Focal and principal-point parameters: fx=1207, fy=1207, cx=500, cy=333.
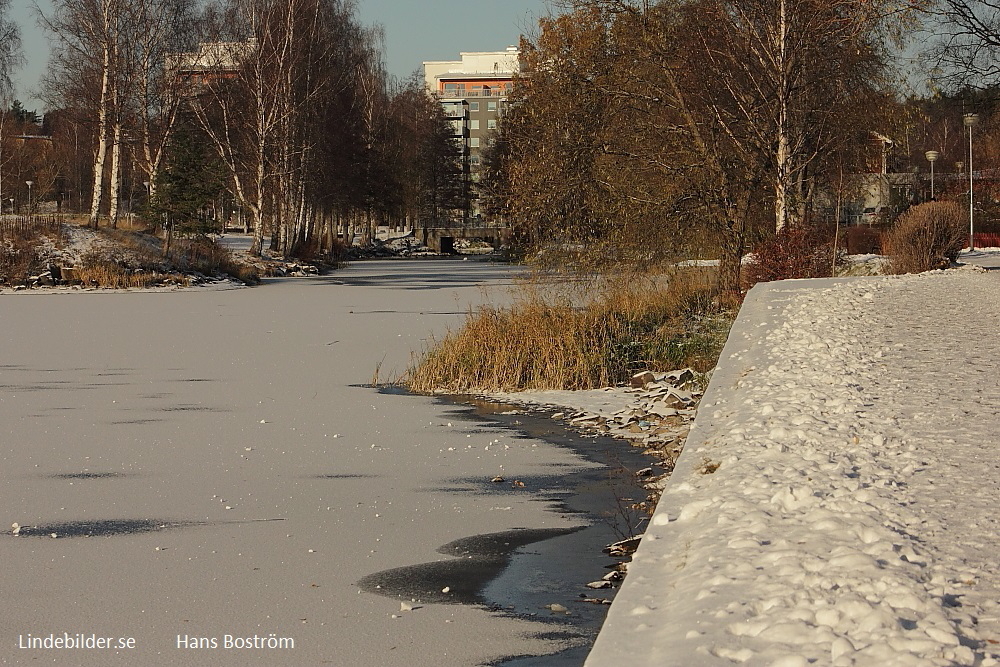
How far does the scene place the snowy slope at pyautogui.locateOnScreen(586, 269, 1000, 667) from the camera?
3.16m

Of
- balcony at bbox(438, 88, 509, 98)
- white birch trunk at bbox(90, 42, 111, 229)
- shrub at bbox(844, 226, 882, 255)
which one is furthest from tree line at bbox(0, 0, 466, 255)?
balcony at bbox(438, 88, 509, 98)

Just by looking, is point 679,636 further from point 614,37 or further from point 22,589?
point 614,37

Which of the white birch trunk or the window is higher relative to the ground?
the window

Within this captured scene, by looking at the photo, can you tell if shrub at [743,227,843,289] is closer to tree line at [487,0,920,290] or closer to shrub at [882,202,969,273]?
tree line at [487,0,920,290]

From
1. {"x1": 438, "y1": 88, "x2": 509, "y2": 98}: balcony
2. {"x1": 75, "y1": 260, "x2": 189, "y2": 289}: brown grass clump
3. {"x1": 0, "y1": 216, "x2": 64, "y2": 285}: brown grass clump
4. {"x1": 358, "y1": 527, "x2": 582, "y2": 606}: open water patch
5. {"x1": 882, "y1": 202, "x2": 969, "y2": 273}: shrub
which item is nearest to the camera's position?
{"x1": 358, "y1": 527, "x2": 582, "y2": 606}: open water patch

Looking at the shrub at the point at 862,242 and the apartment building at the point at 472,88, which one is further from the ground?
the apartment building at the point at 472,88

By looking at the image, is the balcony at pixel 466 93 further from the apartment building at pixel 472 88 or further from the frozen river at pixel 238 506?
the frozen river at pixel 238 506

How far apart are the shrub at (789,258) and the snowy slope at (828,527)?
10.8 meters

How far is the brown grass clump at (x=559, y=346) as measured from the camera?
12430 mm

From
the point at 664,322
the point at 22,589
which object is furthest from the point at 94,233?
the point at 22,589

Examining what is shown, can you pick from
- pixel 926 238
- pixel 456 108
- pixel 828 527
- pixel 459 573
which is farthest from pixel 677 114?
pixel 456 108

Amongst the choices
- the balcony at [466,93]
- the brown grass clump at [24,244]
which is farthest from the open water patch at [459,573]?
the balcony at [466,93]

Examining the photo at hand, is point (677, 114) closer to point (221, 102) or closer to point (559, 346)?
point (559, 346)

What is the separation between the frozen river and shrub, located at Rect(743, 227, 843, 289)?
687 centimetres
